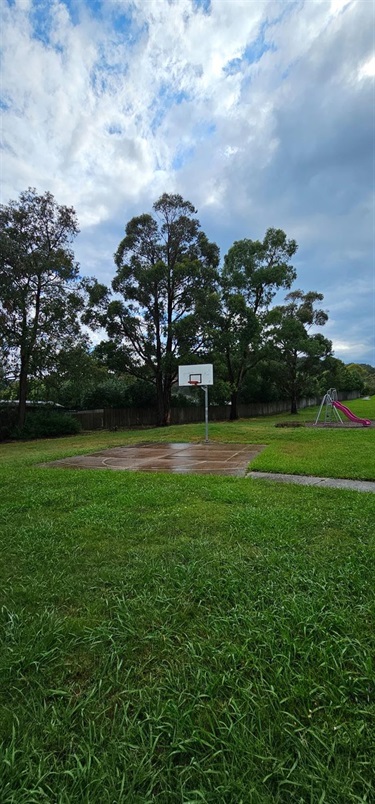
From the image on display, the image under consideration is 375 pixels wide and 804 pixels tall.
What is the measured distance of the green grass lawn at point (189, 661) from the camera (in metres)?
1.03

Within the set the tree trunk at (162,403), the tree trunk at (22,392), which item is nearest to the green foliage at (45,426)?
the tree trunk at (22,392)

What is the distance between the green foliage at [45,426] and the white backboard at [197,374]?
7.07m

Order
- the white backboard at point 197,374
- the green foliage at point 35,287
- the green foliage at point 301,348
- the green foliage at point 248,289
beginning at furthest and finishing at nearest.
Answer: the green foliage at point 301,348, the green foliage at point 248,289, the green foliage at point 35,287, the white backboard at point 197,374

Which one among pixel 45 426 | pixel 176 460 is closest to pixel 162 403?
pixel 45 426

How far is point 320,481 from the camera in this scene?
4.52 metres

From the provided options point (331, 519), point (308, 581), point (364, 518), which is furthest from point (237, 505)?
point (308, 581)

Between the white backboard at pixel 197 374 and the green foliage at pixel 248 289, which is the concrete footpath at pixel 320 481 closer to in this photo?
the white backboard at pixel 197 374

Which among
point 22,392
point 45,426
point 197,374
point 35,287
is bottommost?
point 45,426

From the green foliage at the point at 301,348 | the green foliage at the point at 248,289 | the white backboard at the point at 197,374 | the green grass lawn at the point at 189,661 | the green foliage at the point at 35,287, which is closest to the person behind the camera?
the green grass lawn at the point at 189,661

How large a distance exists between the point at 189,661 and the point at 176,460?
17.6 ft

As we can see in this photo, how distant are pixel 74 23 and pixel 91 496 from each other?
826 cm

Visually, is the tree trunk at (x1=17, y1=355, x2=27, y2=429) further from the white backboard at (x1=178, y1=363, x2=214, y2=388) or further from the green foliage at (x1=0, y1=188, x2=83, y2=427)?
the white backboard at (x1=178, y1=363, x2=214, y2=388)

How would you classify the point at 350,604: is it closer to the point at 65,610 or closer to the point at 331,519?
the point at 331,519

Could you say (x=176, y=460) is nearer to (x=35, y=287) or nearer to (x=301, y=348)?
(x=35, y=287)
